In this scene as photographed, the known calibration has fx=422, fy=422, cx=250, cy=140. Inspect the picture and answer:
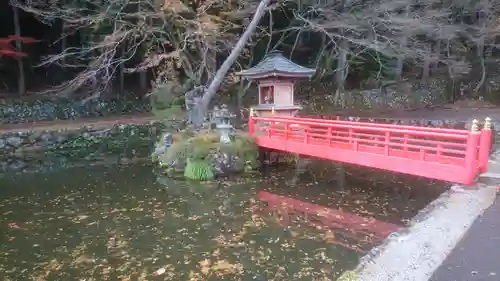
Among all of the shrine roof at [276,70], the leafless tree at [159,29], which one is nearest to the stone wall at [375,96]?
the leafless tree at [159,29]

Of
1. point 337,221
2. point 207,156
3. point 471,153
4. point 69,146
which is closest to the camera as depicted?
point 471,153

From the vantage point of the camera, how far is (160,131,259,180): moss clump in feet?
39.8

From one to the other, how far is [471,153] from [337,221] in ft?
9.54

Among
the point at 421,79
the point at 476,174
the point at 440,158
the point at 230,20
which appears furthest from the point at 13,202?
the point at 421,79

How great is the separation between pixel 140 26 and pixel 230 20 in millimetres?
4680

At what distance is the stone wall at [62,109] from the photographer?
2002 cm

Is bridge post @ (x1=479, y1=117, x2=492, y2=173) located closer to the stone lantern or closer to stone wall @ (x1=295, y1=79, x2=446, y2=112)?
the stone lantern

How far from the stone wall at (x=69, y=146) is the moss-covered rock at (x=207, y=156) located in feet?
12.6

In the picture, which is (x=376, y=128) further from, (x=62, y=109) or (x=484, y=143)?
(x=62, y=109)

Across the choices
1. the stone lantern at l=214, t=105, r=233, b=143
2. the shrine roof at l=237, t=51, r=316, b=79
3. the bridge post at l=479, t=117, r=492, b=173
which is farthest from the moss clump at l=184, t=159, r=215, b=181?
the bridge post at l=479, t=117, r=492, b=173

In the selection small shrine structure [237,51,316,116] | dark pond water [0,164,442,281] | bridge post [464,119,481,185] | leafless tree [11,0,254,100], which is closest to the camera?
dark pond water [0,164,442,281]

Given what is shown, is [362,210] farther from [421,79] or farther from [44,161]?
[421,79]

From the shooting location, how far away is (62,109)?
21.2m

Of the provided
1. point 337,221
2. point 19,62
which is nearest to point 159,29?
point 19,62
